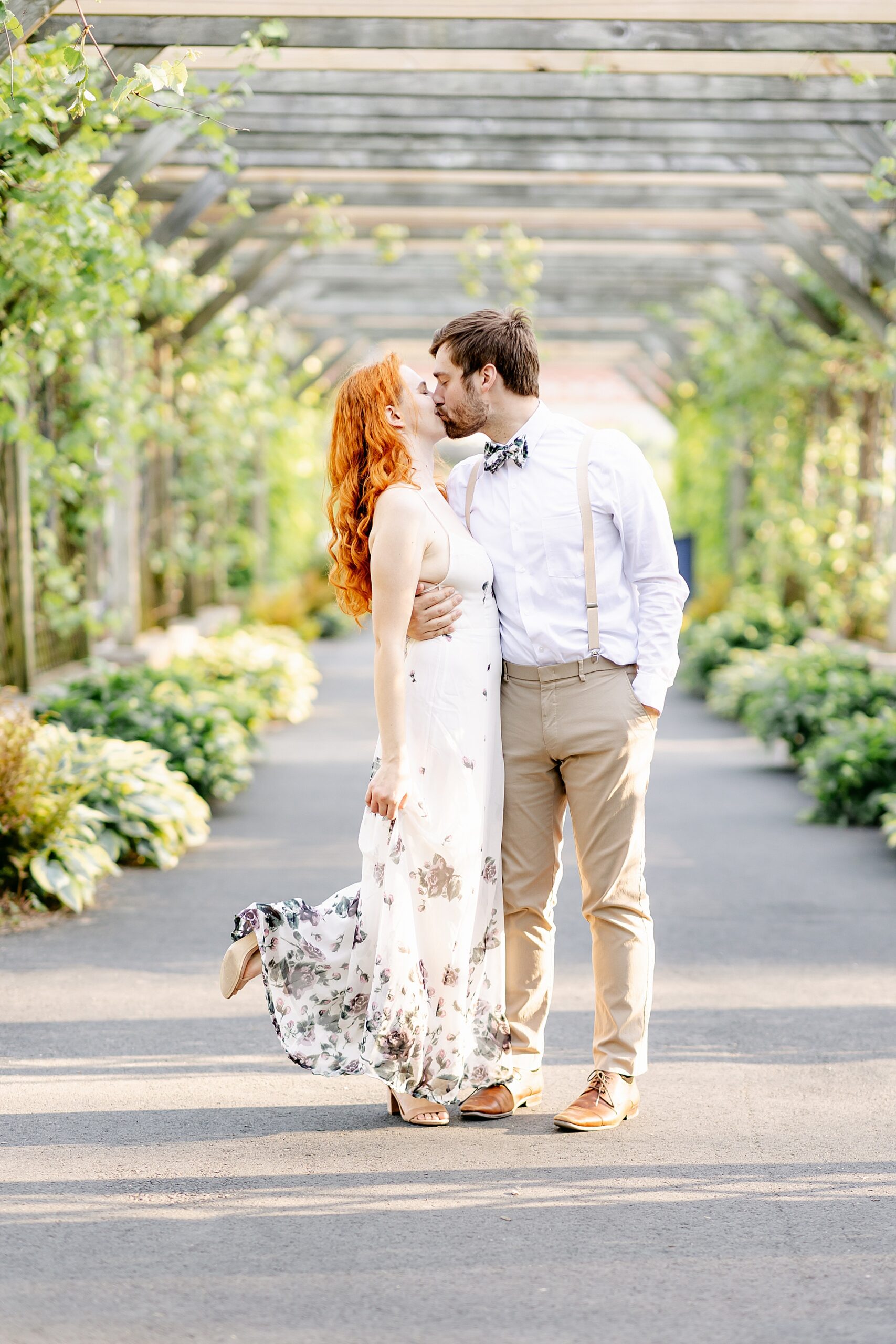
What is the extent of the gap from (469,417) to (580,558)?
397 mm

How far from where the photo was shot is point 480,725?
3.65 metres

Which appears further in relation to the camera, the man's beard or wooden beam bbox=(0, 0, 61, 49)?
wooden beam bbox=(0, 0, 61, 49)

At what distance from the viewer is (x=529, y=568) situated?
12.0 ft

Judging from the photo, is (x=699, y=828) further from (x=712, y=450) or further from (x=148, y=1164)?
(x=712, y=450)

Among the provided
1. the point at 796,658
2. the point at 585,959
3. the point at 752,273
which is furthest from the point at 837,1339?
the point at 752,273

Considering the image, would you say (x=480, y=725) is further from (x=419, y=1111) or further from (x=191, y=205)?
(x=191, y=205)

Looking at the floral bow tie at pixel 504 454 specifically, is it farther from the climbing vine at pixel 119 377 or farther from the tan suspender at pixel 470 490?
the climbing vine at pixel 119 377

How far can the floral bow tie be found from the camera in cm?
368

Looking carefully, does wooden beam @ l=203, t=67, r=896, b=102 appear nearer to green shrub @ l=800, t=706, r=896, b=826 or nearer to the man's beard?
green shrub @ l=800, t=706, r=896, b=826

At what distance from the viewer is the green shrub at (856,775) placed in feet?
25.5

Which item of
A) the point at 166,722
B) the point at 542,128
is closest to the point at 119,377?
the point at 166,722

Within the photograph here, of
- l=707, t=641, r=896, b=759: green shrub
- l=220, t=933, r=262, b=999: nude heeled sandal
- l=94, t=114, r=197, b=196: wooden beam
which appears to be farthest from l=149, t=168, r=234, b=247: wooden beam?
l=220, t=933, r=262, b=999: nude heeled sandal

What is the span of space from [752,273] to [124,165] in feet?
24.0

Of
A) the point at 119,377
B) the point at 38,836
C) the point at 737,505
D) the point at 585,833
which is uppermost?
the point at 119,377
